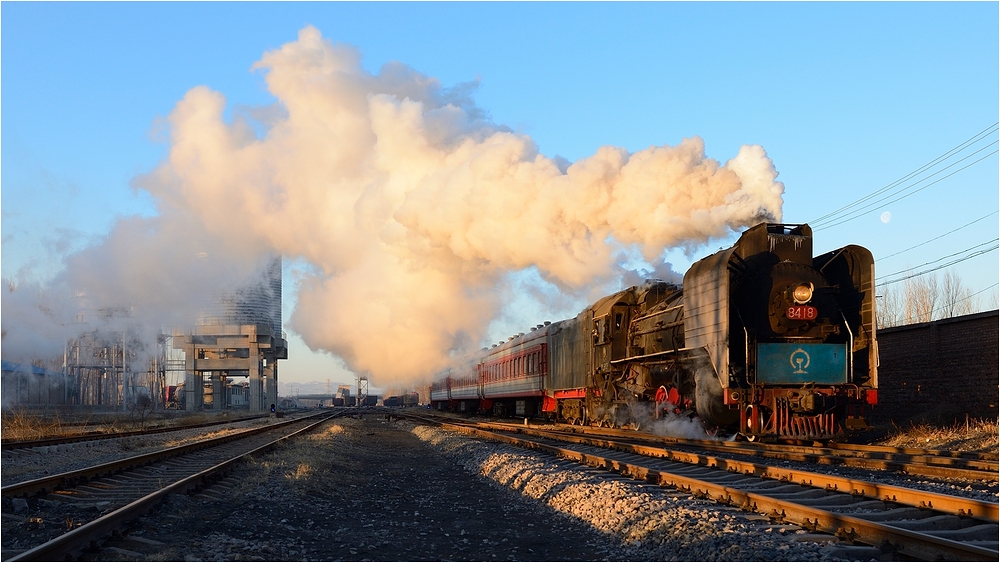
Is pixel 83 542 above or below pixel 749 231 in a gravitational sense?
below

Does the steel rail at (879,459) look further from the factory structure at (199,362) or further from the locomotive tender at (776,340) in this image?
the factory structure at (199,362)

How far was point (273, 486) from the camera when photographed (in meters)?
11.1

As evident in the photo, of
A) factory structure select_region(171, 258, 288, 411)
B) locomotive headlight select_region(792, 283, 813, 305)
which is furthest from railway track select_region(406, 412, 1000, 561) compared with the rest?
factory structure select_region(171, 258, 288, 411)

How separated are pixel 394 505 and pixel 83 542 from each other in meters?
4.40

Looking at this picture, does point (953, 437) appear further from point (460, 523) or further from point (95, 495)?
point (95, 495)

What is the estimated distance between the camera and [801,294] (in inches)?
585

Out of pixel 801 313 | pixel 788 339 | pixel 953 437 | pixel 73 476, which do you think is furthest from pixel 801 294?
pixel 73 476

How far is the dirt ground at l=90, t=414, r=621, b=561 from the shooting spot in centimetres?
727

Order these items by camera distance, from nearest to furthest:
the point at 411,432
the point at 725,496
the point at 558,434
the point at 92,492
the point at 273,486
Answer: the point at 725,496
the point at 92,492
the point at 273,486
the point at 558,434
the point at 411,432

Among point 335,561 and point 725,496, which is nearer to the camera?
point 335,561

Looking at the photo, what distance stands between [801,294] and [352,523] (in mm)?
9461

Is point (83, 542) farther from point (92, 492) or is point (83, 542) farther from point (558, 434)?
point (558, 434)

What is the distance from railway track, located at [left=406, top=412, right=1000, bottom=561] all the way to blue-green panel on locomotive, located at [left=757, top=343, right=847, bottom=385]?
3.86 m

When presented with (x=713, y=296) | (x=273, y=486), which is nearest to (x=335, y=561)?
(x=273, y=486)
